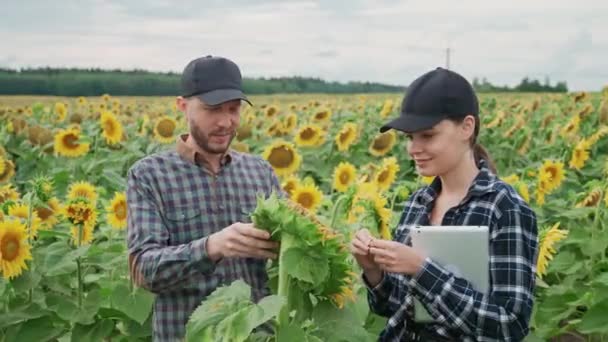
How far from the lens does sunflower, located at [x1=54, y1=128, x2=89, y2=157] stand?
258 inches

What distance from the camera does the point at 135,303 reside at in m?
3.24

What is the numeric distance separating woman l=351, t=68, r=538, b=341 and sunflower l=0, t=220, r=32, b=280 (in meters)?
1.28

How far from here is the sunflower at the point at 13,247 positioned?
317 centimetres

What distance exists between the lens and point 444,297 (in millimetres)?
2225

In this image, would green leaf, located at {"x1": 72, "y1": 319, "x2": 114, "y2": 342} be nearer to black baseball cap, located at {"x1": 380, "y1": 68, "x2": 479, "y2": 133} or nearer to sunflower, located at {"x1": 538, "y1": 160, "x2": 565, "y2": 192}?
black baseball cap, located at {"x1": 380, "y1": 68, "x2": 479, "y2": 133}

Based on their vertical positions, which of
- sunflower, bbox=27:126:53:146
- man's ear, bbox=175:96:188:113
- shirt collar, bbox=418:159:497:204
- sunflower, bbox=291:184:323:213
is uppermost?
man's ear, bbox=175:96:188:113

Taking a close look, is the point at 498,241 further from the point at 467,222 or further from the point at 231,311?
the point at 231,311

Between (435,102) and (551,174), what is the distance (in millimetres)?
2918

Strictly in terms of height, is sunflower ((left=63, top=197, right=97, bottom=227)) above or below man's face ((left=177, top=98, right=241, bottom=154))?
below

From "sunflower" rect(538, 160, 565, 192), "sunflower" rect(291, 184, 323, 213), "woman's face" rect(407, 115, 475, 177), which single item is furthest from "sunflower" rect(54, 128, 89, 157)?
"woman's face" rect(407, 115, 475, 177)

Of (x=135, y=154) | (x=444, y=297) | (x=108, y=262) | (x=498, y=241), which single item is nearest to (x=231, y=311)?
(x=444, y=297)

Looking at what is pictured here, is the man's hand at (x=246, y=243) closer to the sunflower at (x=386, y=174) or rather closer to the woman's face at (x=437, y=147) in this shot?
the woman's face at (x=437, y=147)

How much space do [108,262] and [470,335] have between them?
156 cm

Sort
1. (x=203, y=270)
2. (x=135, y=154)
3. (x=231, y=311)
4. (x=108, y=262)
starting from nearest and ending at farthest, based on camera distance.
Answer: (x=231, y=311) < (x=203, y=270) < (x=108, y=262) < (x=135, y=154)
